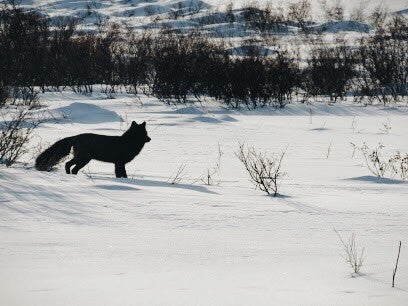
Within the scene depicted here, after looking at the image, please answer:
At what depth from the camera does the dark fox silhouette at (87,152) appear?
568 cm

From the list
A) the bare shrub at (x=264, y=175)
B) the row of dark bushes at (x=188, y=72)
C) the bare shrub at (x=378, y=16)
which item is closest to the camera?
the bare shrub at (x=264, y=175)

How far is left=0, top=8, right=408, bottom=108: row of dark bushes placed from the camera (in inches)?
522

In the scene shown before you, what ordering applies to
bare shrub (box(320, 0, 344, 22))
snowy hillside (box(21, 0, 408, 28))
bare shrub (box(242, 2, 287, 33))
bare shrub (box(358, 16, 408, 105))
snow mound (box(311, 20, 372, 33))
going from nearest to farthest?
bare shrub (box(358, 16, 408, 105)) → snow mound (box(311, 20, 372, 33)) → bare shrub (box(242, 2, 287, 33)) → bare shrub (box(320, 0, 344, 22)) → snowy hillside (box(21, 0, 408, 28))

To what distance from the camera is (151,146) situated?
8.35 metres

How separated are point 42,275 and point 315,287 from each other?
3.77 feet

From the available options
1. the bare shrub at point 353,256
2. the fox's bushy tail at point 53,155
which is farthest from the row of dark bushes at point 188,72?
the bare shrub at point 353,256

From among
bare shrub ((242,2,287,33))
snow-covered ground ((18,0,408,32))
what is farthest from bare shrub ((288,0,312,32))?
bare shrub ((242,2,287,33))

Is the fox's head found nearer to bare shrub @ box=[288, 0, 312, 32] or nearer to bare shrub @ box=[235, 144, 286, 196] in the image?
bare shrub @ box=[235, 144, 286, 196]

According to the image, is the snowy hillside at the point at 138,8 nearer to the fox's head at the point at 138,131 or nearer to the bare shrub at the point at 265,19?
the bare shrub at the point at 265,19

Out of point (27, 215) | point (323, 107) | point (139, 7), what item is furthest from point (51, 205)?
point (139, 7)

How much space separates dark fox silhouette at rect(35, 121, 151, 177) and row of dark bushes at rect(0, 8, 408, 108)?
718 centimetres

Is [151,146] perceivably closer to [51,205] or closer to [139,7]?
[51,205]

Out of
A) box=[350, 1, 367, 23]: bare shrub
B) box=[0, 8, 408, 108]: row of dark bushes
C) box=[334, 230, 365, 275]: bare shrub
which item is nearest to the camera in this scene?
box=[334, 230, 365, 275]: bare shrub

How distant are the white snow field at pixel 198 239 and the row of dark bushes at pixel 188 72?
6.85 m
